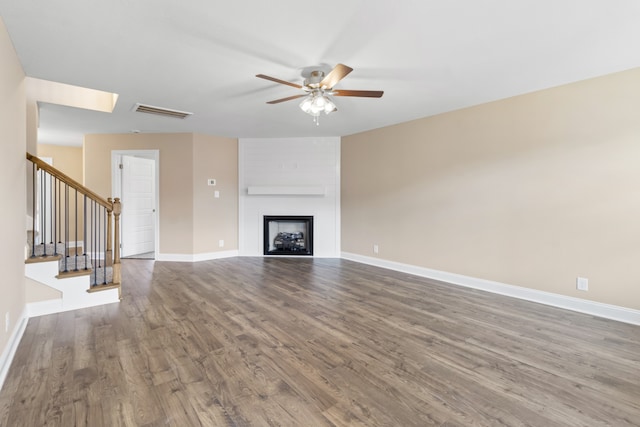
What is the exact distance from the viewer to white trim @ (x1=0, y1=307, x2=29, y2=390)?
1.98 meters

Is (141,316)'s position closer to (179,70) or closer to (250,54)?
(179,70)

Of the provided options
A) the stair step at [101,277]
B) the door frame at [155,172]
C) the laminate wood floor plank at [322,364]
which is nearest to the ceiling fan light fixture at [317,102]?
the laminate wood floor plank at [322,364]

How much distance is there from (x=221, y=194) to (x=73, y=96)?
264 centimetres

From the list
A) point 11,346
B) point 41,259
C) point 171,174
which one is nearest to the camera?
point 11,346

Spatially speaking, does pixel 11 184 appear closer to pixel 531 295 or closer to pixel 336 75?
pixel 336 75

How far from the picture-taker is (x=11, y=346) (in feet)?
7.38

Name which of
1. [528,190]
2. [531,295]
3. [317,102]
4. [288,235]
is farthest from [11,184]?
[531,295]

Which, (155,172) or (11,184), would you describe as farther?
(155,172)

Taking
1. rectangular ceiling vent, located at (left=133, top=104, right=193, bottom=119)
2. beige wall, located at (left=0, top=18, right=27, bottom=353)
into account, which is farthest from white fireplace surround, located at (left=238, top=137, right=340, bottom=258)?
beige wall, located at (left=0, top=18, right=27, bottom=353)

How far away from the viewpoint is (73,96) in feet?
13.4

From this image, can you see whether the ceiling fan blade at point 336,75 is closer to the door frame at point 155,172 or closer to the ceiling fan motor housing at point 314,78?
the ceiling fan motor housing at point 314,78

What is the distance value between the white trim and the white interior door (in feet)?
11.0

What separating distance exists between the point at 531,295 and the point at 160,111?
5.27 m

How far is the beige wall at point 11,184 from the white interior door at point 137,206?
3.14m
